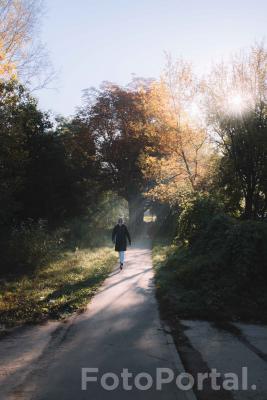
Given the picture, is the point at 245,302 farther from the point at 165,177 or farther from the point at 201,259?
the point at 165,177

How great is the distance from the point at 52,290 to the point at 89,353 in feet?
17.7

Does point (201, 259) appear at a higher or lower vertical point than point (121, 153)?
lower

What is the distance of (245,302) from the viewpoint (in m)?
9.28

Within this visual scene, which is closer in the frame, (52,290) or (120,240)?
(52,290)

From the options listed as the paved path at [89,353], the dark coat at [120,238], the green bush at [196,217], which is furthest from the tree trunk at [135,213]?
the paved path at [89,353]

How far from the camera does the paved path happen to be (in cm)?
495

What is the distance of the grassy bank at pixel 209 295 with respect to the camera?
874 centimetres

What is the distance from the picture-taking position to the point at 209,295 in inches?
378

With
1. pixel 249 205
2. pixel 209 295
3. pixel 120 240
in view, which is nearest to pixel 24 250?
pixel 120 240

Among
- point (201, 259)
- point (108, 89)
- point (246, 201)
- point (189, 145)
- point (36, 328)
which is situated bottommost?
point (36, 328)

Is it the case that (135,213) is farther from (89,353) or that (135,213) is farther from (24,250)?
(89,353)

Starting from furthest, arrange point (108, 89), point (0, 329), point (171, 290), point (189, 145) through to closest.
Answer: point (108, 89)
point (189, 145)
point (171, 290)
point (0, 329)

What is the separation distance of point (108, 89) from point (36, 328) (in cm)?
2863

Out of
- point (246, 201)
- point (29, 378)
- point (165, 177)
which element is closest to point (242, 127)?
point (246, 201)
